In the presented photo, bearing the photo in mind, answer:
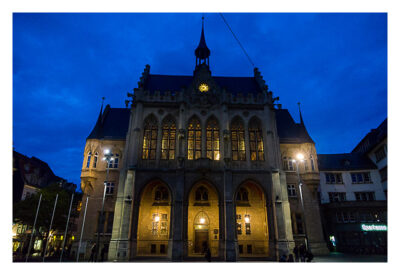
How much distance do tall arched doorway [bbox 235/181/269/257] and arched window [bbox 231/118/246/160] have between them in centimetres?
352

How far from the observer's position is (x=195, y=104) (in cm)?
3011

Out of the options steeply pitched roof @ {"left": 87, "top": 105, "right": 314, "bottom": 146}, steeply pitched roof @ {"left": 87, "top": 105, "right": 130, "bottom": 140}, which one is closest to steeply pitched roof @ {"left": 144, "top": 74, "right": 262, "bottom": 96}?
Result: steeply pitched roof @ {"left": 87, "top": 105, "right": 314, "bottom": 146}

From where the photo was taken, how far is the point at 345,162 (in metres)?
Answer: 36.1

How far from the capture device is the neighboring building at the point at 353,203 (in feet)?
97.7

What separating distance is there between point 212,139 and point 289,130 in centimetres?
1402

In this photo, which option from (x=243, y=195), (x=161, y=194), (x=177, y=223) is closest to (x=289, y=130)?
(x=243, y=195)

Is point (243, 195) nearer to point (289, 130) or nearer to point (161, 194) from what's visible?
point (161, 194)

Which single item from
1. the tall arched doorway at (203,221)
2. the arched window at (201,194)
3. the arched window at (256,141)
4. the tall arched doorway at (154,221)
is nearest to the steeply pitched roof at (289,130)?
the arched window at (256,141)

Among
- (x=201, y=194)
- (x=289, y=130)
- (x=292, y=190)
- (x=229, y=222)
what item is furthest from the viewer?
(x=289, y=130)

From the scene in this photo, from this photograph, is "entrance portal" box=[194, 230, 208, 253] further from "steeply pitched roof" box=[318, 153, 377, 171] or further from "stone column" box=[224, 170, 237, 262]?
"steeply pitched roof" box=[318, 153, 377, 171]

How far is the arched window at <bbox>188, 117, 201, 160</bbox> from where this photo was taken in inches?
1109
